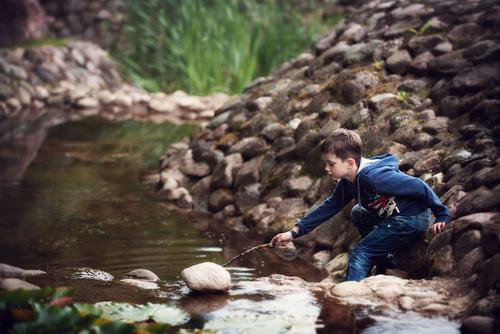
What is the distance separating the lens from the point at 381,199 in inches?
131

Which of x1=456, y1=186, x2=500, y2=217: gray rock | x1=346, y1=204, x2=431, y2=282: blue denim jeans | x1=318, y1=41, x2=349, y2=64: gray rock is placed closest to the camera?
x1=456, y1=186, x2=500, y2=217: gray rock

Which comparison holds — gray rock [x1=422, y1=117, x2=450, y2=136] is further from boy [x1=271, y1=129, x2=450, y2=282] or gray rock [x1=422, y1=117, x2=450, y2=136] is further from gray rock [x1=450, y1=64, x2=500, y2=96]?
boy [x1=271, y1=129, x2=450, y2=282]

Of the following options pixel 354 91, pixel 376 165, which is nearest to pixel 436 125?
pixel 354 91

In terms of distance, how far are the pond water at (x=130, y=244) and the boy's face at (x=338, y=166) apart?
0.75 meters

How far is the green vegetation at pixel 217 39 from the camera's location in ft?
37.1

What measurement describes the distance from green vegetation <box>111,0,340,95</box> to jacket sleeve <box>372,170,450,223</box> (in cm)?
830

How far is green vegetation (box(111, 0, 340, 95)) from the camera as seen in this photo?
11.3 metres

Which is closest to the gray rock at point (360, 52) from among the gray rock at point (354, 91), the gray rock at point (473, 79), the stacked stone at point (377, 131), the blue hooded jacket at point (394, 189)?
the stacked stone at point (377, 131)

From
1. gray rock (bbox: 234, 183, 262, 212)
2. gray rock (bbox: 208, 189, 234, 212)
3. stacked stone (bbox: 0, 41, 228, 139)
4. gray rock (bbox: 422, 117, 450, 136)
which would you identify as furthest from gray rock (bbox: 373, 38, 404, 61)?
stacked stone (bbox: 0, 41, 228, 139)

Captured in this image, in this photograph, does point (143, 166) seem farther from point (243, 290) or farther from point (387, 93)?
point (243, 290)

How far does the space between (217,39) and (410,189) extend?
30.0 feet

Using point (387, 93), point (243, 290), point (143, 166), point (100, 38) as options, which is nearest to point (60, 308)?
point (243, 290)

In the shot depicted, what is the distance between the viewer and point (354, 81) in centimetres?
532

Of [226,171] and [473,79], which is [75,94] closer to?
[226,171]
